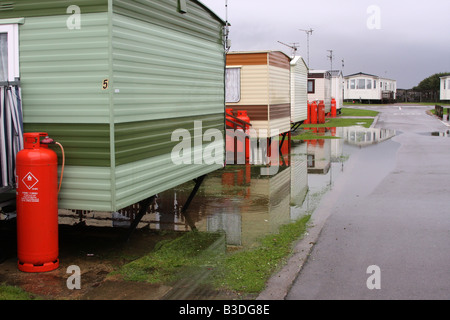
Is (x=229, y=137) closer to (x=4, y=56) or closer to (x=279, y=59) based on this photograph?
(x=279, y=59)

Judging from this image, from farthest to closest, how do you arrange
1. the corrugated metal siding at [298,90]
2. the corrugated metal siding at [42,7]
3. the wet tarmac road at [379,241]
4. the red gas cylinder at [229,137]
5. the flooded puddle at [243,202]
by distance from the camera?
the corrugated metal siding at [298,90]
the red gas cylinder at [229,137]
the flooded puddle at [243,202]
the corrugated metal siding at [42,7]
the wet tarmac road at [379,241]

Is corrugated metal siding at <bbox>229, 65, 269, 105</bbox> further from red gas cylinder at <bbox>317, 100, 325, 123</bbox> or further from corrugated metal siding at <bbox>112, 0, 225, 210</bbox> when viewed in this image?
red gas cylinder at <bbox>317, 100, 325, 123</bbox>

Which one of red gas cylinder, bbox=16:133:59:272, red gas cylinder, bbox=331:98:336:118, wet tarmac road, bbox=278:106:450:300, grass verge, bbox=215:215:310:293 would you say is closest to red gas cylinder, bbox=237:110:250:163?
wet tarmac road, bbox=278:106:450:300

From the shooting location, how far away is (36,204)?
6.23 meters

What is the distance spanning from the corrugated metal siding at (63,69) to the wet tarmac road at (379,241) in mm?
3051

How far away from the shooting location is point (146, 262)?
6.88 metres

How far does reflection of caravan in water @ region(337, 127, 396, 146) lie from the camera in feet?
77.0

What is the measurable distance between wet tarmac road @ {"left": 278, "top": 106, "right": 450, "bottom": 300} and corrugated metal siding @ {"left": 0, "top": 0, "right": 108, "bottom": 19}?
12.4 ft

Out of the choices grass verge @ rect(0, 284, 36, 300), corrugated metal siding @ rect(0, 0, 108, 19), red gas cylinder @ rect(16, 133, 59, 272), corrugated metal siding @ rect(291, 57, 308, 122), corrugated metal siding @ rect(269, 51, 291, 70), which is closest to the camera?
grass verge @ rect(0, 284, 36, 300)

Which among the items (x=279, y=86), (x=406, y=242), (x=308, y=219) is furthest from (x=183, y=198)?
(x=279, y=86)

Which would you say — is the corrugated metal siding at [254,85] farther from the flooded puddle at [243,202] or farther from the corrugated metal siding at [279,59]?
the flooded puddle at [243,202]

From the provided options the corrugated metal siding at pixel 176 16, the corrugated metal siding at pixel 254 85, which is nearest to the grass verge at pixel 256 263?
the corrugated metal siding at pixel 176 16

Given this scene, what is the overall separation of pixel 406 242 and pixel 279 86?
36.3 ft

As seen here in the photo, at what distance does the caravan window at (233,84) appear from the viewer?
16844mm
